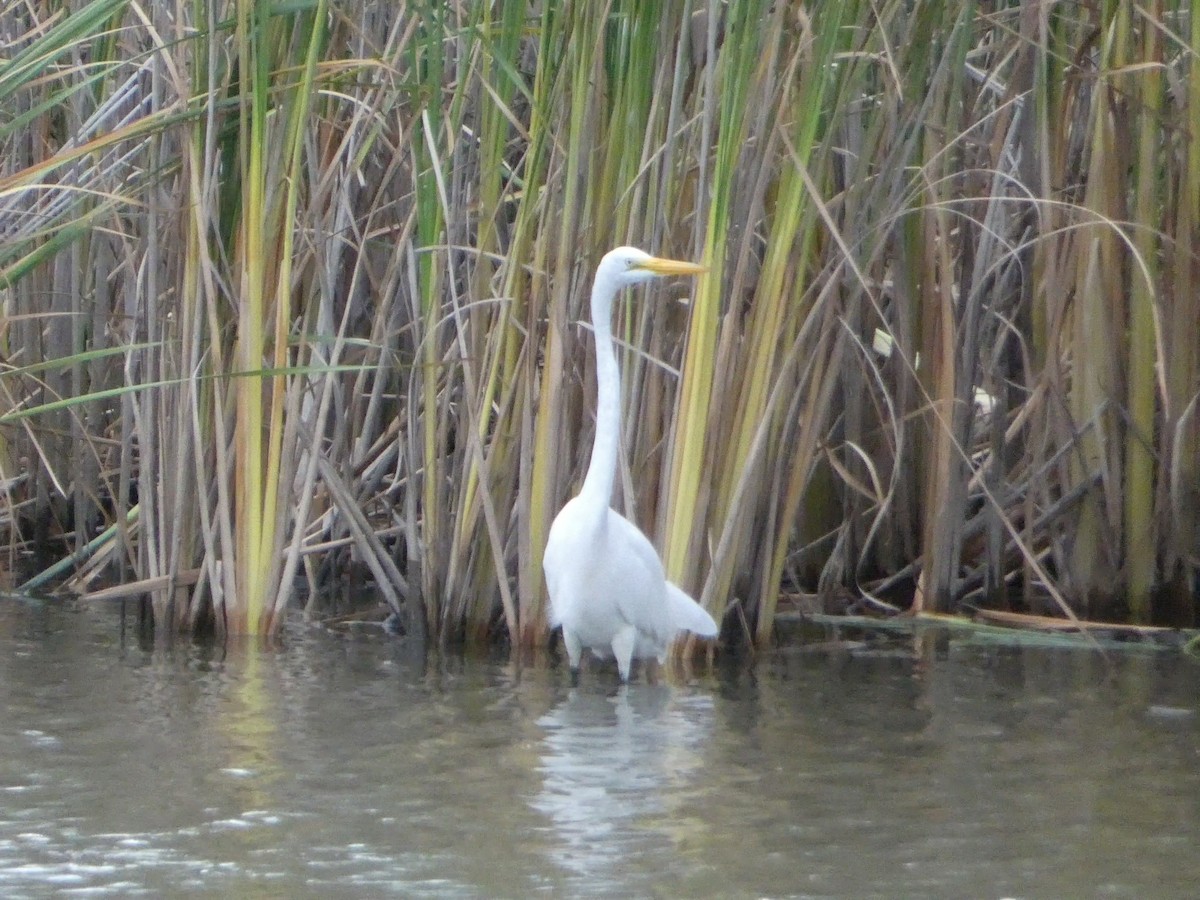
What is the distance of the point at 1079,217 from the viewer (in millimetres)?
5961

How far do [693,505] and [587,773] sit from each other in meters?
1.15

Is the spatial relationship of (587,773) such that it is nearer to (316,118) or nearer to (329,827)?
(329,827)

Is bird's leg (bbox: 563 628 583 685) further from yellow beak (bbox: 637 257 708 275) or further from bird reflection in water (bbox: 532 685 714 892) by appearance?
yellow beak (bbox: 637 257 708 275)

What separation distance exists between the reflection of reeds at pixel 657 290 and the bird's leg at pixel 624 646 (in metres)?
0.26

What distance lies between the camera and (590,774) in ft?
13.9

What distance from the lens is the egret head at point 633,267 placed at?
5000 millimetres

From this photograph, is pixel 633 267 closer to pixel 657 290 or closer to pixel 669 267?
pixel 669 267

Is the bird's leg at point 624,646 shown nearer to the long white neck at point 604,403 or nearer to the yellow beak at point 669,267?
the long white neck at point 604,403

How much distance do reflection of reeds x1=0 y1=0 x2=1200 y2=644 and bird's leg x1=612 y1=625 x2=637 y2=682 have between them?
0.26 m

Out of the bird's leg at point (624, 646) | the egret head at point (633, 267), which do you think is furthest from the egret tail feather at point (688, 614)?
the egret head at point (633, 267)

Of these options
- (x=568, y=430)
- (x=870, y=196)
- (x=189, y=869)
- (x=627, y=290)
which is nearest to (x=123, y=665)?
(x=568, y=430)

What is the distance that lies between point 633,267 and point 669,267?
0.12 meters

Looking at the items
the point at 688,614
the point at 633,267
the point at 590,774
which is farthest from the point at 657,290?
the point at 590,774

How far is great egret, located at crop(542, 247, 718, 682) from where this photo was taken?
5137 millimetres
